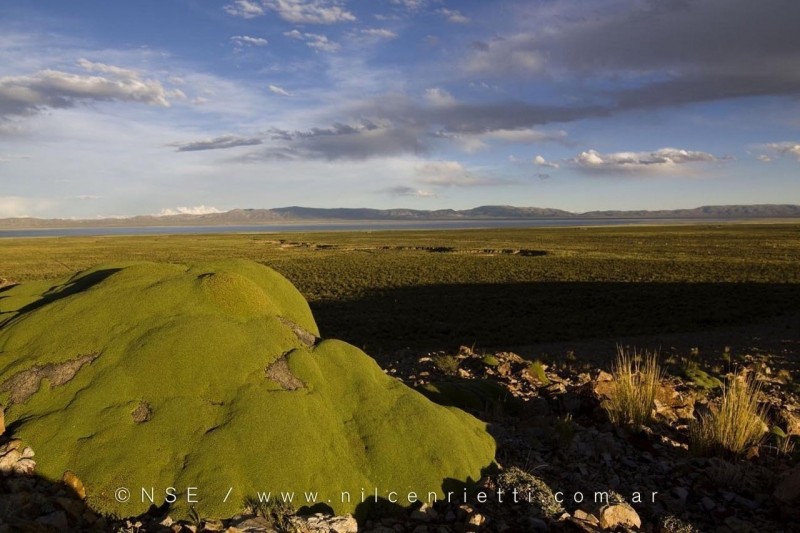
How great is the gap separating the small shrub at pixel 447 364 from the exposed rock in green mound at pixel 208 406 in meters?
5.56

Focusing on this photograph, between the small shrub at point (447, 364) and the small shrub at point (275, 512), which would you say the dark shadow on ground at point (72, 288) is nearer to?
the small shrub at point (275, 512)

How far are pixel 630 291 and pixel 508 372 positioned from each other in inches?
900

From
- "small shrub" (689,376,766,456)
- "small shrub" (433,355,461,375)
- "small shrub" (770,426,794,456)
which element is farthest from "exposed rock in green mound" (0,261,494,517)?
"small shrub" (433,355,461,375)

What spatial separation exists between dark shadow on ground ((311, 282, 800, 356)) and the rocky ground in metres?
10.0

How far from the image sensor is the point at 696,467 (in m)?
6.36

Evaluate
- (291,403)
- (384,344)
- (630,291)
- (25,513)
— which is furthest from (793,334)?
(25,513)

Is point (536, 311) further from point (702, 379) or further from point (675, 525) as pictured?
point (675, 525)

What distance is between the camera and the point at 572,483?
240 inches

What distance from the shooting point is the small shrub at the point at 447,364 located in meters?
12.4

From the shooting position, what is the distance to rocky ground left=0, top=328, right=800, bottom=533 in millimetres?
4312

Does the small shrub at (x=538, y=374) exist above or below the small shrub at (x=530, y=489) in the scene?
below

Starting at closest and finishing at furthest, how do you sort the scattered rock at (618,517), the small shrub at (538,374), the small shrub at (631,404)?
the scattered rock at (618,517) → the small shrub at (631,404) → the small shrub at (538,374)

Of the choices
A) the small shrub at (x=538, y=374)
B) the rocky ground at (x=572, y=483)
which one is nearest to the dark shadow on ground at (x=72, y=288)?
the rocky ground at (x=572, y=483)

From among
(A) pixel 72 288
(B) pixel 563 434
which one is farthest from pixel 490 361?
(A) pixel 72 288
